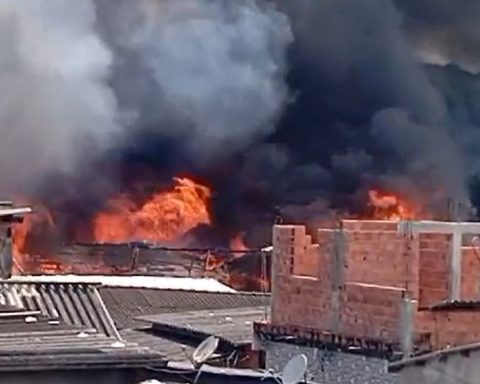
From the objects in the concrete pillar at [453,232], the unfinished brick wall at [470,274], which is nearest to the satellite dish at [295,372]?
the concrete pillar at [453,232]

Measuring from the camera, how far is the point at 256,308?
68.2ft

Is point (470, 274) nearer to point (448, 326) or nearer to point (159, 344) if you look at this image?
point (448, 326)

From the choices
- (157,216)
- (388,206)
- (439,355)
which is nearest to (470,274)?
(439,355)

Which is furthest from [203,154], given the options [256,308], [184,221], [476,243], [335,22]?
[476,243]

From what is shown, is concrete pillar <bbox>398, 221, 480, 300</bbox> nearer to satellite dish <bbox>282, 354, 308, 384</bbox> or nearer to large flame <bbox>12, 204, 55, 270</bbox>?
satellite dish <bbox>282, 354, 308, 384</bbox>

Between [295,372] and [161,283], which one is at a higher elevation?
[161,283]

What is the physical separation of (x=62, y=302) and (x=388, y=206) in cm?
1883

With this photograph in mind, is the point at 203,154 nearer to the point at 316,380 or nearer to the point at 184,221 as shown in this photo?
the point at 184,221

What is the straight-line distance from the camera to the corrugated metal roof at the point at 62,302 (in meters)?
12.9

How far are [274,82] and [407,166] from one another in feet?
13.0

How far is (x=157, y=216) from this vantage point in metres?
31.4

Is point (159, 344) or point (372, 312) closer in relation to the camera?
point (372, 312)

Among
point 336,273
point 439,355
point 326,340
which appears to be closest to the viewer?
point 439,355

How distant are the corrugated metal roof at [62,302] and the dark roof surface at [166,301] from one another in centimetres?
685
